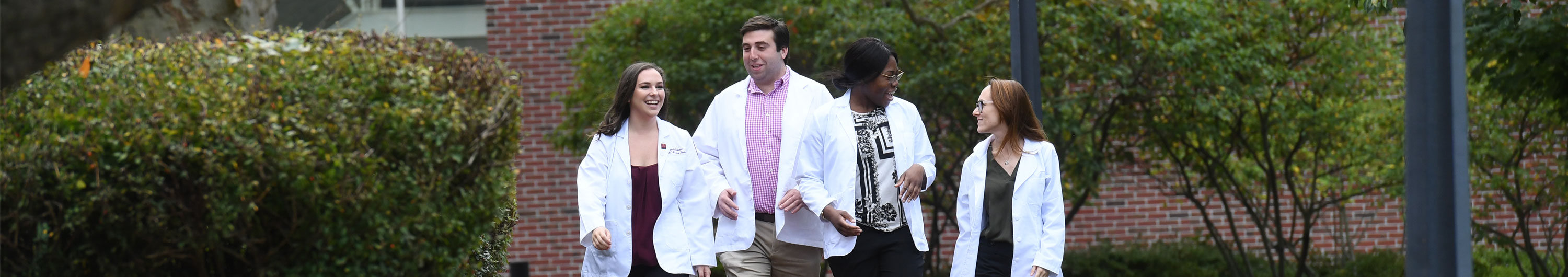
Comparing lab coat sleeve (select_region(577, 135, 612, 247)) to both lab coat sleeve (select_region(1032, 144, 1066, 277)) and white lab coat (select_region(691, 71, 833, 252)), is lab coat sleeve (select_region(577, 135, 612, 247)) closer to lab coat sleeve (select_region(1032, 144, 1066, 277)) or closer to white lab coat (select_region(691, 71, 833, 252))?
white lab coat (select_region(691, 71, 833, 252))

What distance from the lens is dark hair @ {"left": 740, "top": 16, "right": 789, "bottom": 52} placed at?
4355 millimetres

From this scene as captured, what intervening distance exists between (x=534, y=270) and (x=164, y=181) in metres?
7.96

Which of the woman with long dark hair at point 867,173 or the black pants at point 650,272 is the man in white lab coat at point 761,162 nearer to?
the woman with long dark hair at point 867,173

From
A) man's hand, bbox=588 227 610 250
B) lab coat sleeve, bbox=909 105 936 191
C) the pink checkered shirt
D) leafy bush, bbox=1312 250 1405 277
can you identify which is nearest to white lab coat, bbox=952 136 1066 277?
lab coat sleeve, bbox=909 105 936 191

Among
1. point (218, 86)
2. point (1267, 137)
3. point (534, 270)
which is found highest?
point (218, 86)

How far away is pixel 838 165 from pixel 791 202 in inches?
8.1

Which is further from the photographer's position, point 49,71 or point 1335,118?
point 1335,118

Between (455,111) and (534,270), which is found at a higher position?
(455,111)

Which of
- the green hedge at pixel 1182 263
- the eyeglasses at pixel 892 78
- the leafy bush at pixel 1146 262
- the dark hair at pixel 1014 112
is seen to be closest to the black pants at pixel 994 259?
the dark hair at pixel 1014 112

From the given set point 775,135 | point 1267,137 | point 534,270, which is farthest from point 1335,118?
point 534,270

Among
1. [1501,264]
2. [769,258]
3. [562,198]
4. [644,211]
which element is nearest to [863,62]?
[769,258]

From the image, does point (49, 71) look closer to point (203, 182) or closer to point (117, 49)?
point (117, 49)

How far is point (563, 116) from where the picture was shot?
35.3 ft

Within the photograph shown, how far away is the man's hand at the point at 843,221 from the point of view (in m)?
4.18
